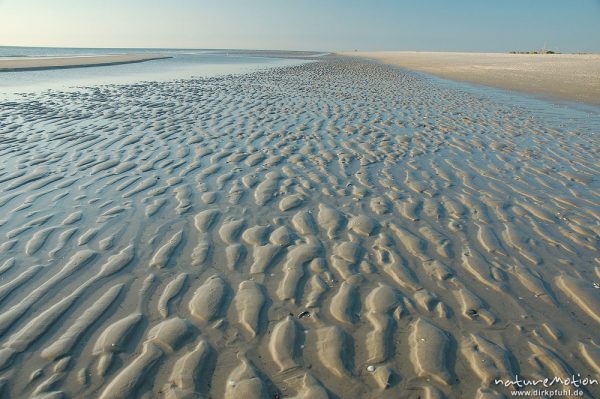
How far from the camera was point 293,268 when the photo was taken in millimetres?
4000

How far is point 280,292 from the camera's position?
11.9ft

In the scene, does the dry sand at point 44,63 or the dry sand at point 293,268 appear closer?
the dry sand at point 293,268

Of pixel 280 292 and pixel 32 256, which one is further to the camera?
pixel 32 256

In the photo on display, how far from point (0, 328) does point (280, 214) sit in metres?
3.11

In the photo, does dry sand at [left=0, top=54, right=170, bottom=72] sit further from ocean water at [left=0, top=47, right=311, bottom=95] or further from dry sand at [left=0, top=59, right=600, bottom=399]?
dry sand at [left=0, top=59, right=600, bottom=399]

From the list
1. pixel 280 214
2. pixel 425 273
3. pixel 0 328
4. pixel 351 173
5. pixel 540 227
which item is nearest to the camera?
pixel 0 328

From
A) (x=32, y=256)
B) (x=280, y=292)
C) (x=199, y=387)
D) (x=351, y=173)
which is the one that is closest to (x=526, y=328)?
(x=280, y=292)

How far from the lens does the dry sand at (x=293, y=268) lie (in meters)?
2.76

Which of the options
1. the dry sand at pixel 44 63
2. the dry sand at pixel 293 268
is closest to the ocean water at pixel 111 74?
the dry sand at pixel 44 63

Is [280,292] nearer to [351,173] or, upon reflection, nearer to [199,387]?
[199,387]

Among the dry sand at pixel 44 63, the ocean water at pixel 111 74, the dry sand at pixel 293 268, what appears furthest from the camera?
the dry sand at pixel 44 63

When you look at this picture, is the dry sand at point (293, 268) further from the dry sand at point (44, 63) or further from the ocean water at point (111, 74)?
the dry sand at point (44, 63)

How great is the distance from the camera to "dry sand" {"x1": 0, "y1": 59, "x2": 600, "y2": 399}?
2.76 meters

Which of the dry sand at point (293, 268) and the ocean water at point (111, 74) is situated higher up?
the dry sand at point (293, 268)
